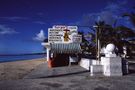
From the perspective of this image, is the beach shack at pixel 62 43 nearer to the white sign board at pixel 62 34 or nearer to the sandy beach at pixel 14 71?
the white sign board at pixel 62 34

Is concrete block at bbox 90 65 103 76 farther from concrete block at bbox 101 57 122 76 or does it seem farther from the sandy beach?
the sandy beach

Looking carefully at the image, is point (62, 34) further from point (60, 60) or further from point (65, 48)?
point (60, 60)

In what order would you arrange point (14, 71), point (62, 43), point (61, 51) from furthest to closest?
point (62, 43) < point (61, 51) < point (14, 71)

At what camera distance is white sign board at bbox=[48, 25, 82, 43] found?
26703 millimetres

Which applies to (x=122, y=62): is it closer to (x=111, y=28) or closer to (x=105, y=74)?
(x=105, y=74)

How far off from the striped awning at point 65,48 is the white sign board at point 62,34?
0.92m

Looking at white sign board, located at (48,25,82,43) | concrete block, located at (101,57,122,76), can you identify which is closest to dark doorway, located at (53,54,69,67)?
white sign board, located at (48,25,82,43)

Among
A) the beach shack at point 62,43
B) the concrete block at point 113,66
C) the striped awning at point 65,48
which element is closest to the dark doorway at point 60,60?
the beach shack at point 62,43

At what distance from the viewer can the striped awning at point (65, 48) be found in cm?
2784

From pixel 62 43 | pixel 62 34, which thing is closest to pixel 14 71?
pixel 62 34

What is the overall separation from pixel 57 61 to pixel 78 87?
16.4 metres

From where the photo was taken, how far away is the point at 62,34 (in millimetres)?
27078

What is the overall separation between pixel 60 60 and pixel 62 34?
3912mm

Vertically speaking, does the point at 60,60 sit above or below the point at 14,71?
above
